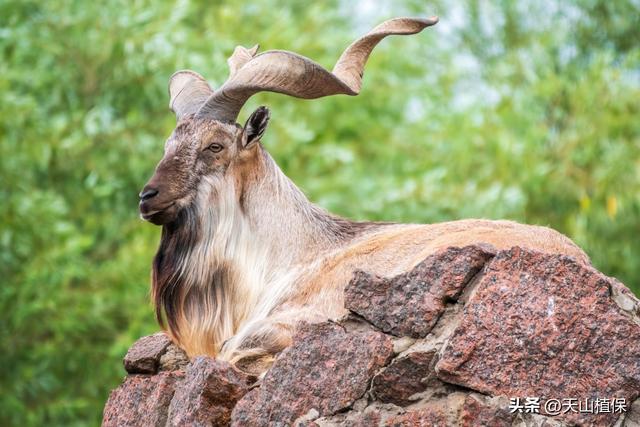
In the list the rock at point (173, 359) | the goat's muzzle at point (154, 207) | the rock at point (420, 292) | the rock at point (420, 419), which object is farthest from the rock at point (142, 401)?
the rock at point (420, 419)

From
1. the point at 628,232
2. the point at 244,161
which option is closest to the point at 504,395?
the point at 244,161

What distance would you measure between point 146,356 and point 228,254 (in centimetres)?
88

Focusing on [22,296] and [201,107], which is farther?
[22,296]

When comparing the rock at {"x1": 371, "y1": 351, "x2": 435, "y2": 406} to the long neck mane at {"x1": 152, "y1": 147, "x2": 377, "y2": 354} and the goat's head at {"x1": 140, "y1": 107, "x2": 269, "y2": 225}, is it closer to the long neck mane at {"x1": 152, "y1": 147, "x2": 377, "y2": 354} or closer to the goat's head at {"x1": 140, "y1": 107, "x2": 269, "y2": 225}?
the long neck mane at {"x1": 152, "y1": 147, "x2": 377, "y2": 354}

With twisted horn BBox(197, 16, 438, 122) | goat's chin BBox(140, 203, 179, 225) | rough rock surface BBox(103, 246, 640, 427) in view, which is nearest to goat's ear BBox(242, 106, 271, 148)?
twisted horn BBox(197, 16, 438, 122)

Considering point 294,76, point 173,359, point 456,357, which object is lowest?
point 456,357

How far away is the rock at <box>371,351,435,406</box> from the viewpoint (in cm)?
598

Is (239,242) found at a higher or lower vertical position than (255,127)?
lower

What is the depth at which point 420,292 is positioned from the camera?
6.27 meters

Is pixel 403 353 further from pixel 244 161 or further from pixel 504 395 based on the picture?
pixel 244 161

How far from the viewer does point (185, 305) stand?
7.97 meters

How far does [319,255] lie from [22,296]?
8.80 m

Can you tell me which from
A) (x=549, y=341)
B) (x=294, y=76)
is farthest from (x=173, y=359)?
(x=549, y=341)

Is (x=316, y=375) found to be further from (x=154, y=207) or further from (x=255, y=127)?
(x=255, y=127)
